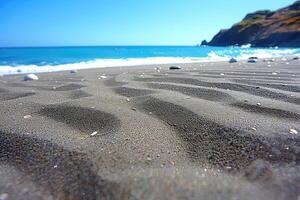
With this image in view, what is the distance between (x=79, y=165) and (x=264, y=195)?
64cm

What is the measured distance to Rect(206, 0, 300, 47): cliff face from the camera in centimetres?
4120

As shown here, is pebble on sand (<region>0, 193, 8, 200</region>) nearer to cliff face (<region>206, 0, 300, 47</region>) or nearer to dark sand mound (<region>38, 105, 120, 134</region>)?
dark sand mound (<region>38, 105, 120, 134</region>)

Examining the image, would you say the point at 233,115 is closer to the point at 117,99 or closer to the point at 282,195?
the point at 282,195

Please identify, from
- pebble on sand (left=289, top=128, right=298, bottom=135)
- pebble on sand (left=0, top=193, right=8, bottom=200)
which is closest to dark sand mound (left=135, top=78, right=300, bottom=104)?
pebble on sand (left=289, top=128, right=298, bottom=135)

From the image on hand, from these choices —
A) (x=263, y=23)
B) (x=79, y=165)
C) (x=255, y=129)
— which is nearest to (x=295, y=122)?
(x=255, y=129)

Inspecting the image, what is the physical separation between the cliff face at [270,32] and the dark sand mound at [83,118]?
39.9m

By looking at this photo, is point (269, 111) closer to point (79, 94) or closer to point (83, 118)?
point (83, 118)

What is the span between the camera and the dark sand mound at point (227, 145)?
1145 millimetres

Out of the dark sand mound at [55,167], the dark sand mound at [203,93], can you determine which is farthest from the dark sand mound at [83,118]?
Answer: the dark sand mound at [203,93]

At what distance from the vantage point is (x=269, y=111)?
1691 millimetres

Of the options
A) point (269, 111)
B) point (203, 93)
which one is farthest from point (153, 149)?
point (203, 93)

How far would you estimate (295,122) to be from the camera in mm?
1487

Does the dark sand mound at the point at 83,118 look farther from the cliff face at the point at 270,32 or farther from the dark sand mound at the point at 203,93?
the cliff face at the point at 270,32

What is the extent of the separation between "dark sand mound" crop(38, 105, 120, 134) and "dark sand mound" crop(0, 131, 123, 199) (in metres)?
0.27
